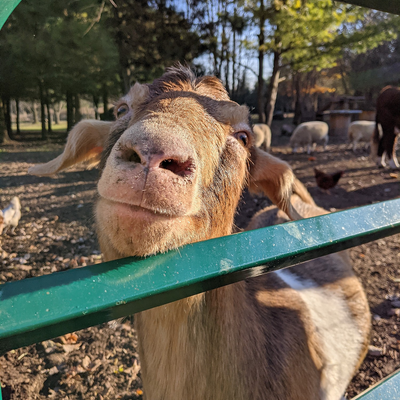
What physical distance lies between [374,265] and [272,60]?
791 cm

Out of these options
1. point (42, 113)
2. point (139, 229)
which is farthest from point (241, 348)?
point (42, 113)

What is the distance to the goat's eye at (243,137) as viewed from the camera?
A: 202 centimetres

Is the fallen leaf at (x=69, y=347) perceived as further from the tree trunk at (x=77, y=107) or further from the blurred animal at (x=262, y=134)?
the blurred animal at (x=262, y=134)

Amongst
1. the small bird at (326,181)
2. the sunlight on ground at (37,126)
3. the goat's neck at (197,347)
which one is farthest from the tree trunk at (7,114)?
A: the small bird at (326,181)

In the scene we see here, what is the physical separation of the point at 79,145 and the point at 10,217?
3631 millimetres

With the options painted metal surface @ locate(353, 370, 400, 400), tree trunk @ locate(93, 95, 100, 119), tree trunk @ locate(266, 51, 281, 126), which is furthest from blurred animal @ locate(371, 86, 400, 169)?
painted metal surface @ locate(353, 370, 400, 400)

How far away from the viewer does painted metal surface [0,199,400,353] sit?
681 millimetres

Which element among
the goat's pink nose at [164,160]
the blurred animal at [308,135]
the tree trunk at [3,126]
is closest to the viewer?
the goat's pink nose at [164,160]

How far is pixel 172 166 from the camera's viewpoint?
1.17 metres

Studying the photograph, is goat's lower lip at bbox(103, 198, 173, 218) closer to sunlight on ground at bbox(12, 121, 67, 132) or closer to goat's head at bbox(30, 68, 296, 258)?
goat's head at bbox(30, 68, 296, 258)

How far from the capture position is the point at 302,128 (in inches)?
528

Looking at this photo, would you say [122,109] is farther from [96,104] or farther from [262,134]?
[262,134]

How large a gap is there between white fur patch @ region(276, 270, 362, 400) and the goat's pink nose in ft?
6.43

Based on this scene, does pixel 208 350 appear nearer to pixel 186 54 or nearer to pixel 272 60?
pixel 186 54
